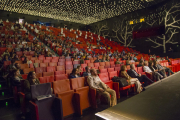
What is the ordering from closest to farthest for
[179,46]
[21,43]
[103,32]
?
[21,43]
[179,46]
[103,32]

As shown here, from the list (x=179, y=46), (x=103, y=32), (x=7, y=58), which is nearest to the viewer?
(x=7, y=58)

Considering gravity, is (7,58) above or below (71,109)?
above

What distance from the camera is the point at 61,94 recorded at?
5.75 feet

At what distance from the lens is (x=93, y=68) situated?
2.25 meters

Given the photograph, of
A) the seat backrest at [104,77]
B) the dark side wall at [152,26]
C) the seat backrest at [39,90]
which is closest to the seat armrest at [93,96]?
the seat backrest at [104,77]

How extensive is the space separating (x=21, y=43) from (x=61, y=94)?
4104 mm

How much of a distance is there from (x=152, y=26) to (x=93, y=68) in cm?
775

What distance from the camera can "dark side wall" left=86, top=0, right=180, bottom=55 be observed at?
7.51m

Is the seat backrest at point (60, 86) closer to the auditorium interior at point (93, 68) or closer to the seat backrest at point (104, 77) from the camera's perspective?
the auditorium interior at point (93, 68)

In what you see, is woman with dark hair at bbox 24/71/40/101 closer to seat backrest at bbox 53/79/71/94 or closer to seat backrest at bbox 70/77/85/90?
seat backrest at bbox 53/79/71/94

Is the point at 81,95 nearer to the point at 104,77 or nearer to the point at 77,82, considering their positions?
the point at 77,82

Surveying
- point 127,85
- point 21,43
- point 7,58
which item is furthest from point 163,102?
point 21,43

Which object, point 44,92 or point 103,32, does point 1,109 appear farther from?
point 103,32

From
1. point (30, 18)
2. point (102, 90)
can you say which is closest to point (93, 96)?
point (102, 90)
